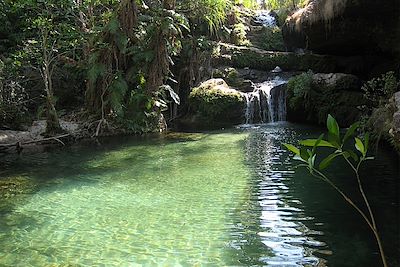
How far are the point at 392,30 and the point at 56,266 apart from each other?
11.9 metres

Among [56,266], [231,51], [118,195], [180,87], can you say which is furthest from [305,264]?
[231,51]

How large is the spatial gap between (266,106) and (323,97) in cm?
242

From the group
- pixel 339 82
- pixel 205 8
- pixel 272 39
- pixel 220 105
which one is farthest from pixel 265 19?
pixel 339 82

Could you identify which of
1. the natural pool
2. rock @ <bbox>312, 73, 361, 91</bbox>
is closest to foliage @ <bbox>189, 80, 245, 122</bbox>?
rock @ <bbox>312, 73, 361, 91</bbox>

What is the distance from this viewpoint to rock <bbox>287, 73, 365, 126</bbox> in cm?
1344

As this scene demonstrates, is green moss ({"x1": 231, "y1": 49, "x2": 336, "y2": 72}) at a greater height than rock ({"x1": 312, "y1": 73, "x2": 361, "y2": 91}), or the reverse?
green moss ({"x1": 231, "y1": 49, "x2": 336, "y2": 72})

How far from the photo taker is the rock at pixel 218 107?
15.6 metres

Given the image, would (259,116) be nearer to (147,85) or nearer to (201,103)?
(201,103)

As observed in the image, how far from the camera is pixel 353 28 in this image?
1288 centimetres

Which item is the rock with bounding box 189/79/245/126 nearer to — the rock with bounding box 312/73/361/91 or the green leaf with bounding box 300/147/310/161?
the rock with bounding box 312/73/361/91

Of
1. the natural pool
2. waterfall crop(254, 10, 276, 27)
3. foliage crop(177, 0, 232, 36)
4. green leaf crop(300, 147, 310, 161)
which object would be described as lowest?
the natural pool

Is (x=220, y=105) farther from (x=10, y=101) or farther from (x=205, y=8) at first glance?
(x=10, y=101)

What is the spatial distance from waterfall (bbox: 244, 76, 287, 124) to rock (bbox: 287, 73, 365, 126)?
0.55m

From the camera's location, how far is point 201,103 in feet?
52.1
